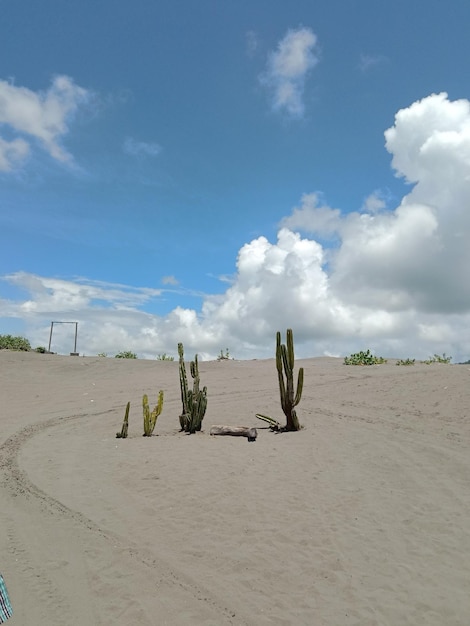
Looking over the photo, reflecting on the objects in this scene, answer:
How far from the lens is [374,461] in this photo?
10.2 meters

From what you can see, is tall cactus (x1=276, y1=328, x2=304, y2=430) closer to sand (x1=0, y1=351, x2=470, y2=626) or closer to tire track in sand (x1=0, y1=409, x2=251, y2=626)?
sand (x1=0, y1=351, x2=470, y2=626)

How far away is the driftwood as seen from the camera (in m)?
12.3

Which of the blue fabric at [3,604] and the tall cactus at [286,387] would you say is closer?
the blue fabric at [3,604]

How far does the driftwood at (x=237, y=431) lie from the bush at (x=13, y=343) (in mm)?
22368

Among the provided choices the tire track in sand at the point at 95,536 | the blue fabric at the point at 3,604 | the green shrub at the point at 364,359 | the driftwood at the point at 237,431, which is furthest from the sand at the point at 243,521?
the green shrub at the point at 364,359

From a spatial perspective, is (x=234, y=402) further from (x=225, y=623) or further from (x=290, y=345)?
(x=225, y=623)

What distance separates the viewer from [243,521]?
7172mm

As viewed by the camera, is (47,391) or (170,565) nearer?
(170,565)

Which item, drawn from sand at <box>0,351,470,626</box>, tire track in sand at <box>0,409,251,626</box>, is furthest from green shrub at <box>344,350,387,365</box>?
tire track in sand at <box>0,409,251,626</box>

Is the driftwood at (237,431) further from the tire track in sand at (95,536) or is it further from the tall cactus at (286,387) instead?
the tire track in sand at (95,536)

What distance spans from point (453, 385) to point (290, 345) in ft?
24.4

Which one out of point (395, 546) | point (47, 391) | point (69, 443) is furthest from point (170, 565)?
point (47, 391)

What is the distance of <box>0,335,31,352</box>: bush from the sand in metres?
17.0

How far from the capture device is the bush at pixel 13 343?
31.1 m
